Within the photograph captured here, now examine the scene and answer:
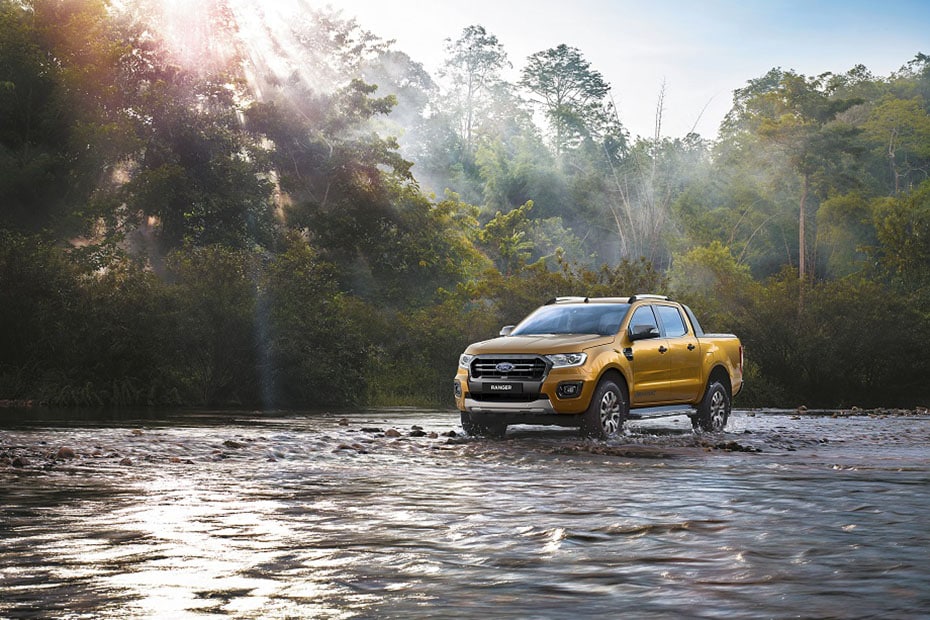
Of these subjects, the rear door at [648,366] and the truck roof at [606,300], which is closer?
the rear door at [648,366]

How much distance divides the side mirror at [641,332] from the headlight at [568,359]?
1.25 m

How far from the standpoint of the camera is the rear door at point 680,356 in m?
17.6

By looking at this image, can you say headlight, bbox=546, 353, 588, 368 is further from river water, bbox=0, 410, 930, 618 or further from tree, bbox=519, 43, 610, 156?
tree, bbox=519, 43, 610, 156

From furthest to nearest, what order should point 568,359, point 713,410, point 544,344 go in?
point 713,410
point 544,344
point 568,359

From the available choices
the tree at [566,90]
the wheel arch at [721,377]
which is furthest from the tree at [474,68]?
the wheel arch at [721,377]

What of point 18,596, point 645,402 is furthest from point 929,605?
point 645,402

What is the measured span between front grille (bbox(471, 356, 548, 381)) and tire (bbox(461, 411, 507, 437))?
694 mm

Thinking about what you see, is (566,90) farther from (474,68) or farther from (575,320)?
(575,320)

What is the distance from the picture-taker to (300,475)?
11.8 m

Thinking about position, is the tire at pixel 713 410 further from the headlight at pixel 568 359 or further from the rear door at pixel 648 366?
the headlight at pixel 568 359

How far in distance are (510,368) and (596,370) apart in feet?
3.53

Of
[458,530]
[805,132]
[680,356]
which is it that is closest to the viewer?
[458,530]

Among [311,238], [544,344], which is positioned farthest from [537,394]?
[311,238]

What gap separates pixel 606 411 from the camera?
16.1 metres
